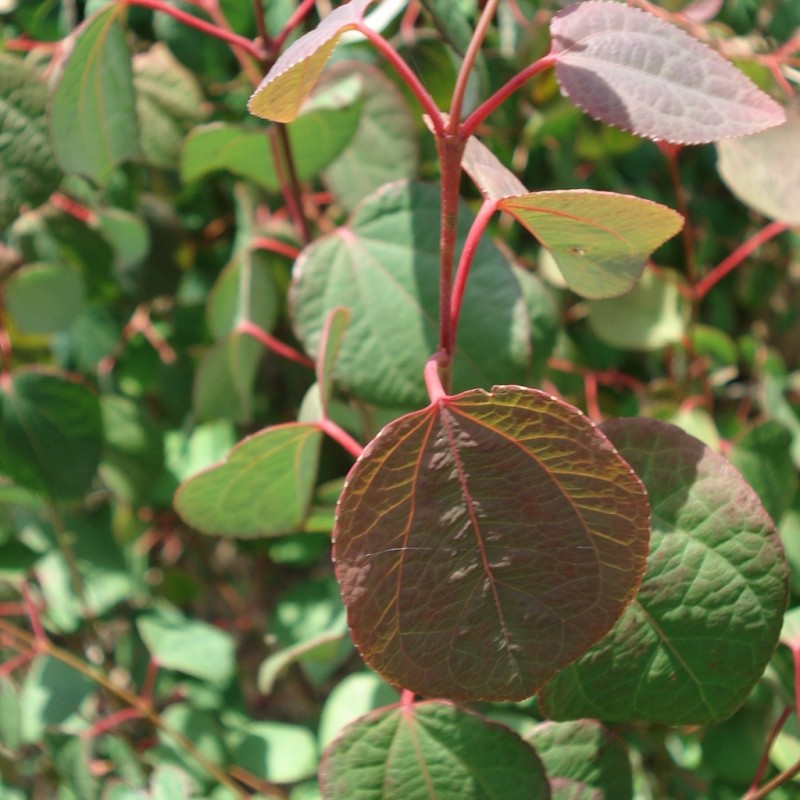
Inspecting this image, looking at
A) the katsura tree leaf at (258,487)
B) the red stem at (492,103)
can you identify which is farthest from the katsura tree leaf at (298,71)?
the katsura tree leaf at (258,487)

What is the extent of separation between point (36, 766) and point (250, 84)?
76cm

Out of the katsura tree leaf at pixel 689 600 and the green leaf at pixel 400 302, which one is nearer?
the katsura tree leaf at pixel 689 600

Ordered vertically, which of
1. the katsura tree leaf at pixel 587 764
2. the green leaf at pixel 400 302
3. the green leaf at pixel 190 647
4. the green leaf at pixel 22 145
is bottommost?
the green leaf at pixel 190 647

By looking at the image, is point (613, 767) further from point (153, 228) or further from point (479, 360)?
point (153, 228)

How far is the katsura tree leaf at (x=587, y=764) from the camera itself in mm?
507

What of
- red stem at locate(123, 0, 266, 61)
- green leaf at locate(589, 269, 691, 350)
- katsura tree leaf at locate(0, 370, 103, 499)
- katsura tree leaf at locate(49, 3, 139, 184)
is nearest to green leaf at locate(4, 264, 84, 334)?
katsura tree leaf at locate(0, 370, 103, 499)

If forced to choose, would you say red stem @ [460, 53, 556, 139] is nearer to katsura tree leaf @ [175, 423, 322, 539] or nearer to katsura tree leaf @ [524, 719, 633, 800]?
katsura tree leaf @ [175, 423, 322, 539]

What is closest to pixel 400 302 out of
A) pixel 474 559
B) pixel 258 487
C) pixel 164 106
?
pixel 258 487

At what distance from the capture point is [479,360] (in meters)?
0.56

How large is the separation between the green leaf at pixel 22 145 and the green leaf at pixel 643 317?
46 cm

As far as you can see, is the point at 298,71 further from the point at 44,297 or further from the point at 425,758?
the point at 44,297

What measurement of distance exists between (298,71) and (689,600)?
0.30 m

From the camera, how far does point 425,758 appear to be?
1.60 ft

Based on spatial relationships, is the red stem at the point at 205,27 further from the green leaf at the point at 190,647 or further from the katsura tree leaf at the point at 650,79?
the green leaf at the point at 190,647
